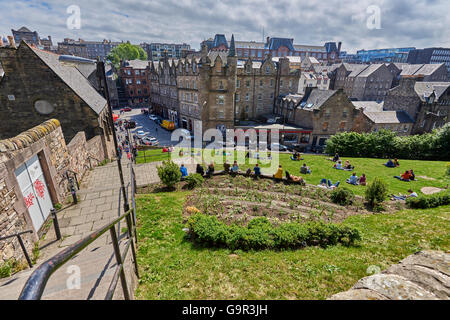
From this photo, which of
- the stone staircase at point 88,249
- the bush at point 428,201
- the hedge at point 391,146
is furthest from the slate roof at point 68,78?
the hedge at point 391,146

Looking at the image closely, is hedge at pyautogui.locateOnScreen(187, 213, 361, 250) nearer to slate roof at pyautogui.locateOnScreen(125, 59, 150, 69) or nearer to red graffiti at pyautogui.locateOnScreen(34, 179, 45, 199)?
red graffiti at pyautogui.locateOnScreen(34, 179, 45, 199)

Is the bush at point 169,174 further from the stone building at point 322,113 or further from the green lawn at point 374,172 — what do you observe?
the stone building at point 322,113

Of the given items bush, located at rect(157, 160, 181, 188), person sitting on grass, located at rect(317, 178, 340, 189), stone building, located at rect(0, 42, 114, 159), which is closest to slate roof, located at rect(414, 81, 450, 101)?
person sitting on grass, located at rect(317, 178, 340, 189)

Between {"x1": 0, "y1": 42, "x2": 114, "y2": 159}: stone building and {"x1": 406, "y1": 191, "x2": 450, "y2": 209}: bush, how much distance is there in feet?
72.4

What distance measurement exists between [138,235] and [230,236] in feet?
11.3

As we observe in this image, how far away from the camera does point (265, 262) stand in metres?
6.76

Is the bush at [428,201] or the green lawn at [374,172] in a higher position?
the bush at [428,201]

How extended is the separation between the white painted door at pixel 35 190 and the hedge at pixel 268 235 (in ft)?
17.7

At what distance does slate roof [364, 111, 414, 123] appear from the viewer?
38.8 metres

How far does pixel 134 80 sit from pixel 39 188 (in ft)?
232

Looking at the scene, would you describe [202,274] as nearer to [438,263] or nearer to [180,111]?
[438,263]

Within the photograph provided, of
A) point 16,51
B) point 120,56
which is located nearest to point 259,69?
point 16,51

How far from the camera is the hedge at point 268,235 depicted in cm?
770

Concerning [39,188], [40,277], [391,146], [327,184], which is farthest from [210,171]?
[391,146]
